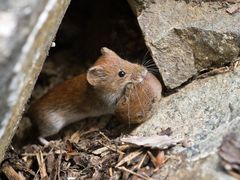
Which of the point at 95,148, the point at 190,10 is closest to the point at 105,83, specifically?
the point at 95,148

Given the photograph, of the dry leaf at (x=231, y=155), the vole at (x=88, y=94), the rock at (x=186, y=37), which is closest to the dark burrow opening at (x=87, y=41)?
the vole at (x=88, y=94)

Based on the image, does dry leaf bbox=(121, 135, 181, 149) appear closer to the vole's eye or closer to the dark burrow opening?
the vole's eye

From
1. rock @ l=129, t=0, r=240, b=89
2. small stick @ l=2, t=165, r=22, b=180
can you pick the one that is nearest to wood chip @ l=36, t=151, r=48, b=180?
small stick @ l=2, t=165, r=22, b=180

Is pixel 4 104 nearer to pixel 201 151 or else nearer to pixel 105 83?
pixel 201 151

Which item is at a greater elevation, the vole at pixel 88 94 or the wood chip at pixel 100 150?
the vole at pixel 88 94

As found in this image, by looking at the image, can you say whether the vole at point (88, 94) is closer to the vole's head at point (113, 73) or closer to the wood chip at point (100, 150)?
the vole's head at point (113, 73)

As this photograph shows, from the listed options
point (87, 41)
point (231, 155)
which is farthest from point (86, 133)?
point (231, 155)
